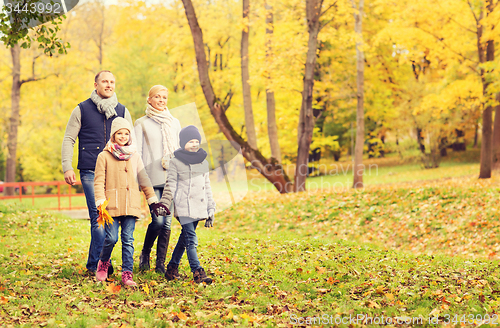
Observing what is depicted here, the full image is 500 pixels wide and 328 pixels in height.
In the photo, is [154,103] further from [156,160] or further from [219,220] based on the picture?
[219,220]

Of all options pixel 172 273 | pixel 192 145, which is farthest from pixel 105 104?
pixel 172 273

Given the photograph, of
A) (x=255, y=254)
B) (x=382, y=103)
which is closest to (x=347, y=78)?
(x=382, y=103)

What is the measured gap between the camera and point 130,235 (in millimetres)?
4656

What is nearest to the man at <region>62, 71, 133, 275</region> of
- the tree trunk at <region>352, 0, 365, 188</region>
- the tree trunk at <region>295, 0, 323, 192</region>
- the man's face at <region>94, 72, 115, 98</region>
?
the man's face at <region>94, 72, 115, 98</region>

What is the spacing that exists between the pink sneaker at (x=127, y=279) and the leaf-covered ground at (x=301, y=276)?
0.07 meters

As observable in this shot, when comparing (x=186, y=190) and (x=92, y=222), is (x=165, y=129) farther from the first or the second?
(x=92, y=222)

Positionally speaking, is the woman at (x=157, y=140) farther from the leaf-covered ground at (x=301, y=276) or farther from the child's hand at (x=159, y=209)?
the leaf-covered ground at (x=301, y=276)

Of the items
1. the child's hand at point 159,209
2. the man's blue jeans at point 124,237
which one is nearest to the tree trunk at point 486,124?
the child's hand at point 159,209

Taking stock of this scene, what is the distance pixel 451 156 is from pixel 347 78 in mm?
9805

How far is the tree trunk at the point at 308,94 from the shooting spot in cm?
1298

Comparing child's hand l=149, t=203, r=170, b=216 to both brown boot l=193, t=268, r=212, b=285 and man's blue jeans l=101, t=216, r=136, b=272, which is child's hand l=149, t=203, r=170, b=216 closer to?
man's blue jeans l=101, t=216, r=136, b=272

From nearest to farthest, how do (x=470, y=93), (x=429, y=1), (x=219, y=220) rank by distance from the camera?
(x=219, y=220), (x=429, y=1), (x=470, y=93)

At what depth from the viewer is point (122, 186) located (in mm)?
4547

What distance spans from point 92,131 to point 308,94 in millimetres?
9291
